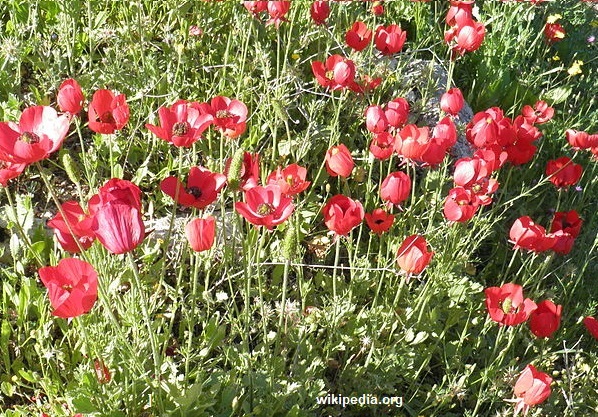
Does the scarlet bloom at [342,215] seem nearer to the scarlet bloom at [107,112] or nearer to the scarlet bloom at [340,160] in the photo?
the scarlet bloom at [340,160]

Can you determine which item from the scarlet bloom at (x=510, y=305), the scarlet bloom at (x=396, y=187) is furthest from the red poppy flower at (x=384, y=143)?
the scarlet bloom at (x=510, y=305)

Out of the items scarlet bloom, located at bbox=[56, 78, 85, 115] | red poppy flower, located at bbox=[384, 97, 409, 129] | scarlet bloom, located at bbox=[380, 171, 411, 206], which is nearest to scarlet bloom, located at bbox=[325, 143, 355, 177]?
scarlet bloom, located at bbox=[380, 171, 411, 206]

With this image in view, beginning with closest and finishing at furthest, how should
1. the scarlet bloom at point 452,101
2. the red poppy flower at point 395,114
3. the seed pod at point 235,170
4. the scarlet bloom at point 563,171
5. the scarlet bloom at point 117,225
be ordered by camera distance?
the scarlet bloom at point 117,225
the seed pod at point 235,170
the red poppy flower at point 395,114
the scarlet bloom at point 452,101
the scarlet bloom at point 563,171

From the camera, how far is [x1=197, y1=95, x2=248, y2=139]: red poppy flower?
211cm

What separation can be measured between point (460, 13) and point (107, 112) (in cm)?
145

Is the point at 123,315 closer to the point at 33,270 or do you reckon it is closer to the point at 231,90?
the point at 33,270

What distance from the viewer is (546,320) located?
93.0 inches

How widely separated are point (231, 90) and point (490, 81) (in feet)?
4.51

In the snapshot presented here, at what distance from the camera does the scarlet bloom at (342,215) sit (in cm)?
206

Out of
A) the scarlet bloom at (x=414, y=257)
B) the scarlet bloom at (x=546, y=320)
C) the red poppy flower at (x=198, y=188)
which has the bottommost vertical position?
the scarlet bloom at (x=546, y=320)

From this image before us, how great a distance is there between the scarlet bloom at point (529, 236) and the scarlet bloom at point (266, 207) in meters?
0.81

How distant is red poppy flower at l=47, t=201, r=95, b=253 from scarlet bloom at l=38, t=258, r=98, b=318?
5cm

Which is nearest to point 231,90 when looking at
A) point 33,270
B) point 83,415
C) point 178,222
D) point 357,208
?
point 178,222

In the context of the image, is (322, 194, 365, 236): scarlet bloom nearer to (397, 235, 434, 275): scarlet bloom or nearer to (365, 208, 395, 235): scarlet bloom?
(397, 235, 434, 275): scarlet bloom
